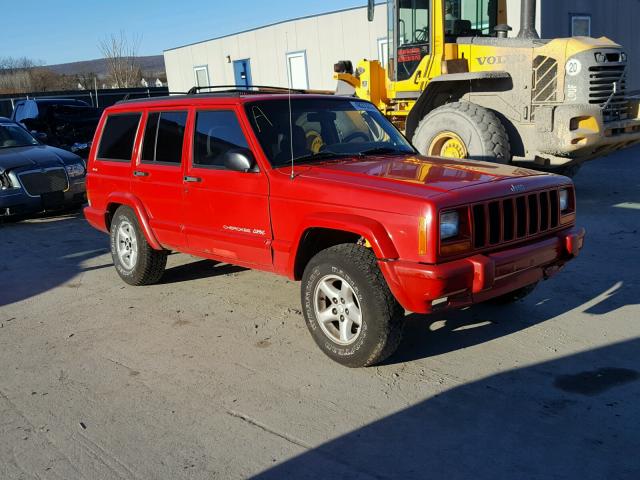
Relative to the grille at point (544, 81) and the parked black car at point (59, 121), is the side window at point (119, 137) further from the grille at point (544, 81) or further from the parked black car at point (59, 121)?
the parked black car at point (59, 121)

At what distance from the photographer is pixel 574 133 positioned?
8172mm

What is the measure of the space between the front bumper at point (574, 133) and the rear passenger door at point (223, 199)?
521 centimetres

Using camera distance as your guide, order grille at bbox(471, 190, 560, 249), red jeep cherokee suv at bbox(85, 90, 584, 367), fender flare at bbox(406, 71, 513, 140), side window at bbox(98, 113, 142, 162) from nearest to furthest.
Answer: red jeep cherokee suv at bbox(85, 90, 584, 367) → grille at bbox(471, 190, 560, 249) → side window at bbox(98, 113, 142, 162) → fender flare at bbox(406, 71, 513, 140)

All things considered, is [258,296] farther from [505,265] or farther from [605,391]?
[605,391]

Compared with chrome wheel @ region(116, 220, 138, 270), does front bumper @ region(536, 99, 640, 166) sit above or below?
above

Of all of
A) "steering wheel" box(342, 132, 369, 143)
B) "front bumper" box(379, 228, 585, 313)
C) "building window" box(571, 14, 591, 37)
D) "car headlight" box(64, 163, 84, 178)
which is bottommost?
"front bumper" box(379, 228, 585, 313)

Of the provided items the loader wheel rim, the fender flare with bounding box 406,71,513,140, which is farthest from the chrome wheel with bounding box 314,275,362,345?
the fender flare with bounding box 406,71,513,140

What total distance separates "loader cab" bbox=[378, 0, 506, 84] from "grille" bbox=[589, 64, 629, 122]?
2.18m

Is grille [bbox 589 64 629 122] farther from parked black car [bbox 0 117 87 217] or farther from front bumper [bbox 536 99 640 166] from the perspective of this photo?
parked black car [bbox 0 117 87 217]

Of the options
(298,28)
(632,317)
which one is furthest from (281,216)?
(298,28)

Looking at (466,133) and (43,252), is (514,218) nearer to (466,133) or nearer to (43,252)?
(466,133)

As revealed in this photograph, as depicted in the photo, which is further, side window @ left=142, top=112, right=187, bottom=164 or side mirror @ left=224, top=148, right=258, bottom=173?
side window @ left=142, top=112, right=187, bottom=164

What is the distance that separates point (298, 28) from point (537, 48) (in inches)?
613

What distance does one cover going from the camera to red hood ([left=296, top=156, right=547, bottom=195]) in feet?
13.1
